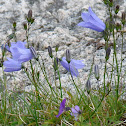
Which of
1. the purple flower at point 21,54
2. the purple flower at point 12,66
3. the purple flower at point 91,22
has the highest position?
the purple flower at point 91,22

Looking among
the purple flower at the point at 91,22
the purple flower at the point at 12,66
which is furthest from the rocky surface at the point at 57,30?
the purple flower at the point at 91,22

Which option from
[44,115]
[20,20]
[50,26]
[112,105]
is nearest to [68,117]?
[44,115]

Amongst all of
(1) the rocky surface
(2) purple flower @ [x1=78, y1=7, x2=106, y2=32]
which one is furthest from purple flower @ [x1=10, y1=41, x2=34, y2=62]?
(1) the rocky surface

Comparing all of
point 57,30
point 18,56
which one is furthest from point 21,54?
point 57,30

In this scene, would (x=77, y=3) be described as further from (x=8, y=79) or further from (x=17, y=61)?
(x=17, y=61)

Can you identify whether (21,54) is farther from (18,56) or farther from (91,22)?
(91,22)

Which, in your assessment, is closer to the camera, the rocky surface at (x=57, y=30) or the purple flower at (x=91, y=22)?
the purple flower at (x=91, y=22)

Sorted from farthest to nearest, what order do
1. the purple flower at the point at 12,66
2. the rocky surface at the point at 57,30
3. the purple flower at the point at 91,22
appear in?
the rocky surface at the point at 57,30
the purple flower at the point at 12,66
the purple flower at the point at 91,22

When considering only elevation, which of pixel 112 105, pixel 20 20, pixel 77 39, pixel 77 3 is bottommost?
pixel 112 105

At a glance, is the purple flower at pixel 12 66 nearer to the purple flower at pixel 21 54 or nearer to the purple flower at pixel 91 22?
the purple flower at pixel 21 54
